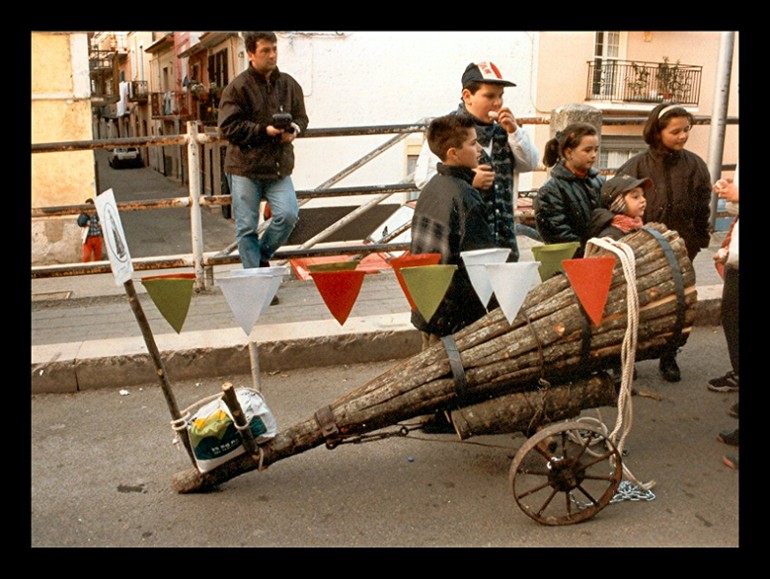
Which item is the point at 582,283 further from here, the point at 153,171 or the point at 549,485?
the point at 153,171

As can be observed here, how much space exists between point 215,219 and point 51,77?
1032cm

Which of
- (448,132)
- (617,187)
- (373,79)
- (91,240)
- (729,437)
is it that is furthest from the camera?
(373,79)

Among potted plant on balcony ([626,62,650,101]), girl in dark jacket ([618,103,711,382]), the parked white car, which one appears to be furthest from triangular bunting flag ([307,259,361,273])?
the parked white car

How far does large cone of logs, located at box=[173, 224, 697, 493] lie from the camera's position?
372 cm

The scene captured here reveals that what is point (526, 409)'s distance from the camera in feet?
12.3

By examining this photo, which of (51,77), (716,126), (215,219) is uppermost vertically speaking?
(51,77)

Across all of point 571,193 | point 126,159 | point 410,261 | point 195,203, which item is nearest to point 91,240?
point 195,203

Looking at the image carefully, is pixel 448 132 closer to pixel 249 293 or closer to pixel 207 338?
pixel 249 293

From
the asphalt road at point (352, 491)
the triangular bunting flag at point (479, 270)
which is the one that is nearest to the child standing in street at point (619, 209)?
the triangular bunting flag at point (479, 270)

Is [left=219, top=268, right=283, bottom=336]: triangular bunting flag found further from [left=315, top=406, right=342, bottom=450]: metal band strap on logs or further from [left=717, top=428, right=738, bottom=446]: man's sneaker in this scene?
[left=717, top=428, right=738, bottom=446]: man's sneaker

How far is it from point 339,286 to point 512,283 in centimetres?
89

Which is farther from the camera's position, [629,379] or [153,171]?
[153,171]

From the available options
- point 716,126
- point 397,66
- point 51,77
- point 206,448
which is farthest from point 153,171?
point 206,448

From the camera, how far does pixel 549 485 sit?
3611 mm
